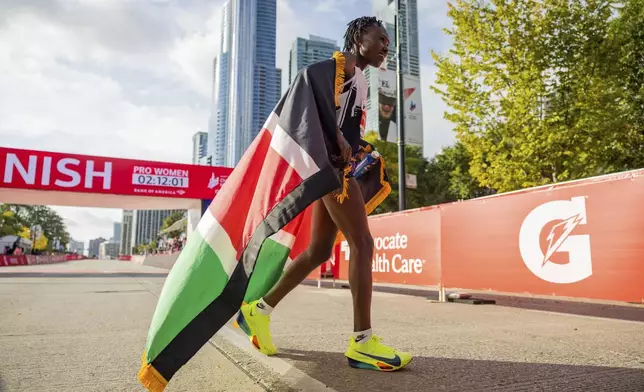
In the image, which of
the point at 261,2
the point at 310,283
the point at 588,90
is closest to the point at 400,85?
the point at 588,90

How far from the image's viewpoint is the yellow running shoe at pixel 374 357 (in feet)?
A: 8.00

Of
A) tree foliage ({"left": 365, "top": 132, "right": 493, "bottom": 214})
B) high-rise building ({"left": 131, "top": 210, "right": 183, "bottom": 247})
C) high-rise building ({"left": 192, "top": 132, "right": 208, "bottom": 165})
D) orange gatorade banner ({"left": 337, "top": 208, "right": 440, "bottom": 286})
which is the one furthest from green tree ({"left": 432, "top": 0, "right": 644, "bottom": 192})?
high-rise building ({"left": 131, "top": 210, "right": 183, "bottom": 247})

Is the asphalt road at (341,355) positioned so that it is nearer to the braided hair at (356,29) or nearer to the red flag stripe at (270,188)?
the red flag stripe at (270,188)

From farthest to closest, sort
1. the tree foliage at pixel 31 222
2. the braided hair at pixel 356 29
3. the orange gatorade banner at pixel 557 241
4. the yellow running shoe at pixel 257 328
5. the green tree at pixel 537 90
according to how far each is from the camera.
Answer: the tree foliage at pixel 31 222, the green tree at pixel 537 90, the orange gatorade banner at pixel 557 241, the braided hair at pixel 356 29, the yellow running shoe at pixel 257 328

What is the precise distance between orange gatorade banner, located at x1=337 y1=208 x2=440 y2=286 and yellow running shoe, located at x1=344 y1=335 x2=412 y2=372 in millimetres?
4703

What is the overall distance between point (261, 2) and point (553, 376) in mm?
144281

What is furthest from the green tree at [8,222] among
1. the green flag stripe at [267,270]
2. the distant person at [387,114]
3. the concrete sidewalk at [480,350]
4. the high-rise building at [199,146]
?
the green flag stripe at [267,270]

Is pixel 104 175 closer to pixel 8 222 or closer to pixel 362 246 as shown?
pixel 362 246

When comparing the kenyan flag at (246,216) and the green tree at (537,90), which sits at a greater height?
the green tree at (537,90)

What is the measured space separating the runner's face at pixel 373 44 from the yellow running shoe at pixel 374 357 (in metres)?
1.69

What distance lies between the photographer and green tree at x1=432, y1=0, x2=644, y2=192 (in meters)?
12.7

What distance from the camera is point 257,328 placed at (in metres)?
2.83

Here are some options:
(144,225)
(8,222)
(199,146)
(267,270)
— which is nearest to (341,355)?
(267,270)

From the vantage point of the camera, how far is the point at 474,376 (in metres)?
2.27
